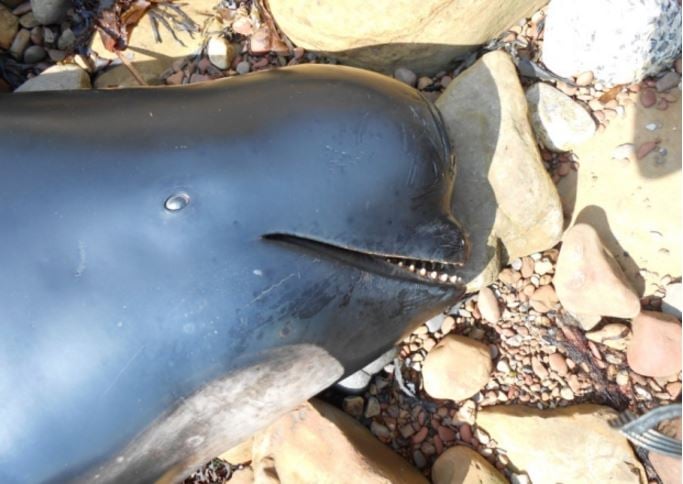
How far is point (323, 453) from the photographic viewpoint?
2.72m

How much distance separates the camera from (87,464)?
200 centimetres

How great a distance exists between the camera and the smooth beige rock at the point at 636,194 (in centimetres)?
294

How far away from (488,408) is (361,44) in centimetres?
156

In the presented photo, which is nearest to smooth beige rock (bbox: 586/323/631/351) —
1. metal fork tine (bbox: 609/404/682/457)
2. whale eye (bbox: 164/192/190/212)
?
metal fork tine (bbox: 609/404/682/457)

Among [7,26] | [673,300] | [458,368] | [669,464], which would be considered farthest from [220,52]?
[669,464]

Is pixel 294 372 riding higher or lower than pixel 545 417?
higher

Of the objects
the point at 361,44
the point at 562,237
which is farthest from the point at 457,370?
the point at 361,44

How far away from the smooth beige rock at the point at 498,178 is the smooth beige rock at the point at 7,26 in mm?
2182

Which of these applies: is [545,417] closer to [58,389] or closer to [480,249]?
[480,249]

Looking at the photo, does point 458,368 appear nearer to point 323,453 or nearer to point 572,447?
point 572,447

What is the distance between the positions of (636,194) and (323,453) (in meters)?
1.61

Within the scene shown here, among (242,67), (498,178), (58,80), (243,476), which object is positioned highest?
(498,178)

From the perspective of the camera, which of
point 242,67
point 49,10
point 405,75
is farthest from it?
point 49,10

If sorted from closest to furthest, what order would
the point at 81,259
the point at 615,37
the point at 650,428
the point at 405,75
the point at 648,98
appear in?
the point at 81,259 → the point at 650,428 → the point at 615,37 → the point at 648,98 → the point at 405,75
